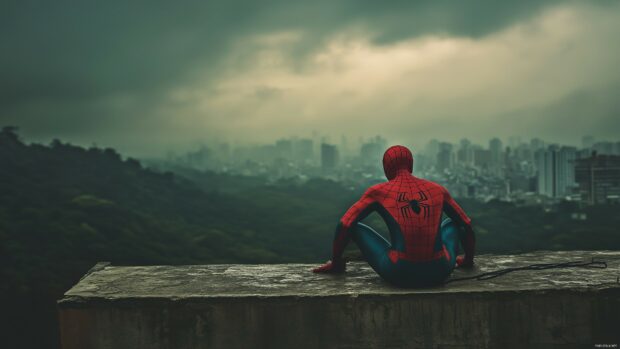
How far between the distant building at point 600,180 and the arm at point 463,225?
173ft

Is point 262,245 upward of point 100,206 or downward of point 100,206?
downward

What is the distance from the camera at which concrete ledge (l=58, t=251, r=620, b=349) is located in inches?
167

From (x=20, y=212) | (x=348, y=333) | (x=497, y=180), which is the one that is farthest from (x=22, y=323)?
(x=497, y=180)

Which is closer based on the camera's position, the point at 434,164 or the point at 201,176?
the point at 434,164

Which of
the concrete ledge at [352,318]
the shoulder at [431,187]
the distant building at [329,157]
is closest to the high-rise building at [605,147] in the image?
the distant building at [329,157]

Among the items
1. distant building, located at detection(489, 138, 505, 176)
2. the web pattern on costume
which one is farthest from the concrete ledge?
distant building, located at detection(489, 138, 505, 176)

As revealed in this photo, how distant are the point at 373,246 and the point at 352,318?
681 mm

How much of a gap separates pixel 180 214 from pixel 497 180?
130 feet

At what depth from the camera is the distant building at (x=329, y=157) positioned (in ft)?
400

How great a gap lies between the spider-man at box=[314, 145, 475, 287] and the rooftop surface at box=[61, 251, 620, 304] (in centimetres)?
18

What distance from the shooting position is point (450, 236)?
4816 mm

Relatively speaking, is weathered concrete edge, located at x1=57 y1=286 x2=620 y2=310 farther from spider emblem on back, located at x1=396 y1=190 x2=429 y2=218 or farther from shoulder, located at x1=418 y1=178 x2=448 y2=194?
shoulder, located at x1=418 y1=178 x2=448 y2=194

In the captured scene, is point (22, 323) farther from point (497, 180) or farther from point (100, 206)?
point (497, 180)

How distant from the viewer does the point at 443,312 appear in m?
4.23
